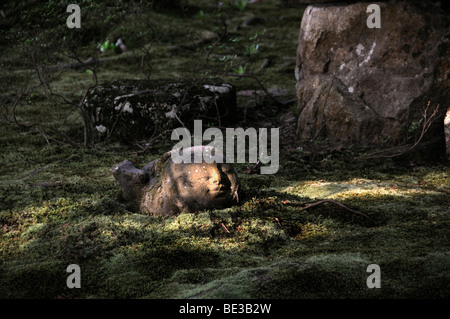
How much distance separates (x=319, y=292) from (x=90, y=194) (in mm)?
Result: 2643

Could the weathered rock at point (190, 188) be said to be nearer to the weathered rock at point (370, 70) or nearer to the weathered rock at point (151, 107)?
the weathered rock at point (370, 70)

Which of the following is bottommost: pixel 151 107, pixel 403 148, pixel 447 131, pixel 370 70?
pixel 403 148

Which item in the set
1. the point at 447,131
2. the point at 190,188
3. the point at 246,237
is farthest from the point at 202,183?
the point at 447,131

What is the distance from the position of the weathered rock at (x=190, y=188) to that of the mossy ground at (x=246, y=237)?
116mm

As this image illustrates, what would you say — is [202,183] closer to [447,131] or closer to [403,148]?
[403,148]

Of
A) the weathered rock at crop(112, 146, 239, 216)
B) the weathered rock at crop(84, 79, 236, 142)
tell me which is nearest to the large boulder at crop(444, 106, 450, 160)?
the weathered rock at crop(112, 146, 239, 216)

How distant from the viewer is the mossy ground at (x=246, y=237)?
2.52m

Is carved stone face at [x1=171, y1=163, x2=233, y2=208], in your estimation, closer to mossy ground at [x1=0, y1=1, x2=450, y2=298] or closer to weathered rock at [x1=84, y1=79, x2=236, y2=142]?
mossy ground at [x1=0, y1=1, x2=450, y2=298]

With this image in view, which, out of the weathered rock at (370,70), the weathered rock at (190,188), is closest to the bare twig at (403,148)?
the weathered rock at (370,70)

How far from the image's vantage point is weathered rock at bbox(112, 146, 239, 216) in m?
3.54

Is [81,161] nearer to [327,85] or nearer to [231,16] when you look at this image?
[327,85]

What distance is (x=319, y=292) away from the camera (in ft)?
7.89

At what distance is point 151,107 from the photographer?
685 cm

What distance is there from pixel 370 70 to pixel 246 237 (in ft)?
12.1
